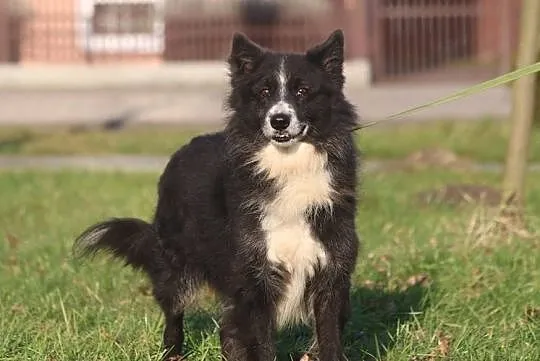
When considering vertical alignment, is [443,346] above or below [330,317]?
below

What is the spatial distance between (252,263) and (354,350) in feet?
3.49

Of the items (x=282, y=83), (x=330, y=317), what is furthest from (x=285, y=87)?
(x=330, y=317)

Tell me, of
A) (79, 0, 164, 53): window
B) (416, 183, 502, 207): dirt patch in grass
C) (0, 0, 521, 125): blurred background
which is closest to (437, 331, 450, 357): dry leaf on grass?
(416, 183, 502, 207): dirt patch in grass

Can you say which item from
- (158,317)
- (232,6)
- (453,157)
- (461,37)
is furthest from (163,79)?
(158,317)

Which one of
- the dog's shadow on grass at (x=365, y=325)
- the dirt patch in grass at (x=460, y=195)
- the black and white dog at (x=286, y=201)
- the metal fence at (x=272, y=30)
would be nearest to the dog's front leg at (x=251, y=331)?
the black and white dog at (x=286, y=201)

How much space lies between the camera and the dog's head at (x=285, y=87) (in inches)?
210

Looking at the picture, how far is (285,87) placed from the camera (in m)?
5.39

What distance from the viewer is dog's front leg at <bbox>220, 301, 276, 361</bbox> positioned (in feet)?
17.9

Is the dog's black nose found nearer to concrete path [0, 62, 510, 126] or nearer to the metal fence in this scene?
concrete path [0, 62, 510, 126]

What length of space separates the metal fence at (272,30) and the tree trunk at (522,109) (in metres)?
13.5

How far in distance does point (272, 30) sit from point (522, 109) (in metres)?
14.8

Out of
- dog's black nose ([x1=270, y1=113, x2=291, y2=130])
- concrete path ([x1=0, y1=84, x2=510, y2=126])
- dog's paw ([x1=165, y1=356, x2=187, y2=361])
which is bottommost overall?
dog's paw ([x1=165, y1=356, x2=187, y2=361])

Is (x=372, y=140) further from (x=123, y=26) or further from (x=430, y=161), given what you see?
(x=123, y=26)

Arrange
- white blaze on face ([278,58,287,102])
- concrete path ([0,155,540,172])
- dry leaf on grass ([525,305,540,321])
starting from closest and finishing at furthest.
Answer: white blaze on face ([278,58,287,102]) → dry leaf on grass ([525,305,540,321]) → concrete path ([0,155,540,172])
